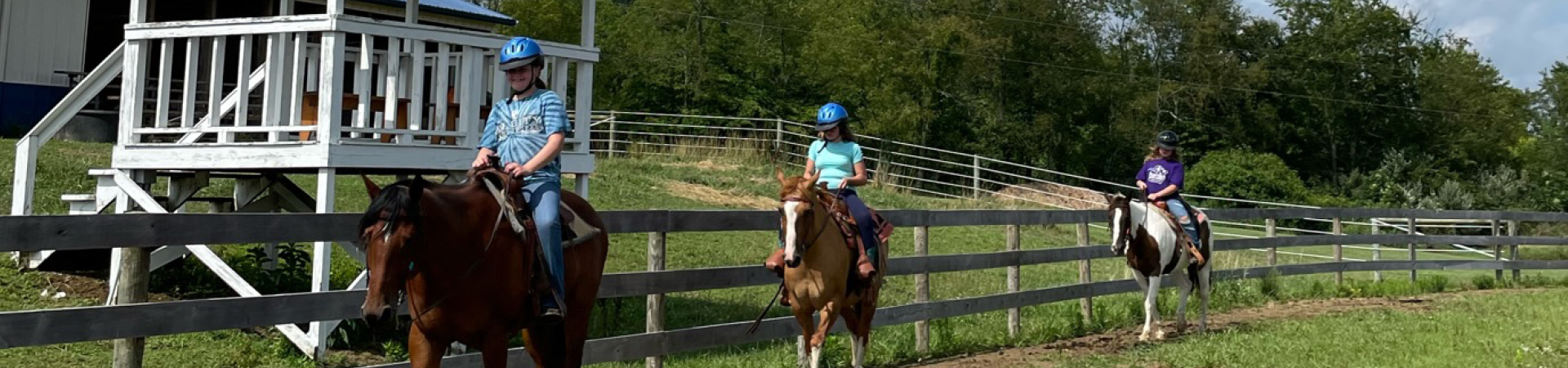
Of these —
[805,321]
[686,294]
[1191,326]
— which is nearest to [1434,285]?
[1191,326]

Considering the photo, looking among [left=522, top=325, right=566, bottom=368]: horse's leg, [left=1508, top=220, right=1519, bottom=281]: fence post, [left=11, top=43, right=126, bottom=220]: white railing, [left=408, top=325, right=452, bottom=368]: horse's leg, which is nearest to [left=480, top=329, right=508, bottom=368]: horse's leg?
[left=408, top=325, right=452, bottom=368]: horse's leg

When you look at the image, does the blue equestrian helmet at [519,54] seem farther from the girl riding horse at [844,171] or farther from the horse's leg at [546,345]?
the girl riding horse at [844,171]

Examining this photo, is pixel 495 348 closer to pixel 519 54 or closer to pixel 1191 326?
pixel 519 54

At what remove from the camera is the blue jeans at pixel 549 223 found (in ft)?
20.1

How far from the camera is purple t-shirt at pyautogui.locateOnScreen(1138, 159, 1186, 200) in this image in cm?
1322

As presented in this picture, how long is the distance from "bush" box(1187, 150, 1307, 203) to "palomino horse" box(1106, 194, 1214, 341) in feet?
108

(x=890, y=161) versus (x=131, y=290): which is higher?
(x=890, y=161)

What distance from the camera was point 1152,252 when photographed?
12664mm

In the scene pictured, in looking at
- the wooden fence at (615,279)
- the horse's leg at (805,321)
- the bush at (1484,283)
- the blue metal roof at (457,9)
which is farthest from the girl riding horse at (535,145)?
the bush at (1484,283)

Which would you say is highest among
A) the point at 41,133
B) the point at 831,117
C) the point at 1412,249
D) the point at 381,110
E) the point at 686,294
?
the point at 381,110

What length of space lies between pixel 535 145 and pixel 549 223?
1.38 feet

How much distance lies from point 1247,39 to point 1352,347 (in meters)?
51.2

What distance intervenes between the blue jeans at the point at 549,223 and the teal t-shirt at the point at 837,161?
3.07m

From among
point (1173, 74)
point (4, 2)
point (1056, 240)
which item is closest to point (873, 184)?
point (1056, 240)
